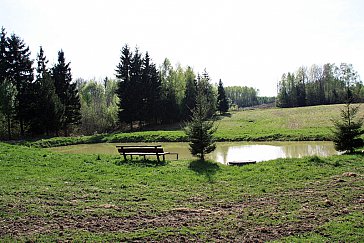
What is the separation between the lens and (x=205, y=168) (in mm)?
15445

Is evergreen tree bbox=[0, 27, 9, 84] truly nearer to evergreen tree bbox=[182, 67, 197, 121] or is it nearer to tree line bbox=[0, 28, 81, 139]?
tree line bbox=[0, 28, 81, 139]

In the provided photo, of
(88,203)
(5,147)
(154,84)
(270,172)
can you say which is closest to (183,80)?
(154,84)

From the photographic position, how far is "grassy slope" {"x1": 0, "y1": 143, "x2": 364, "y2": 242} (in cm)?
729

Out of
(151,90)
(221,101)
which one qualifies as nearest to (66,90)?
(151,90)

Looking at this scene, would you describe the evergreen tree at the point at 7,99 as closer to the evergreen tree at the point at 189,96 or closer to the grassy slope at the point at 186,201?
the grassy slope at the point at 186,201

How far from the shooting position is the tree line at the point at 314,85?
92.4 m

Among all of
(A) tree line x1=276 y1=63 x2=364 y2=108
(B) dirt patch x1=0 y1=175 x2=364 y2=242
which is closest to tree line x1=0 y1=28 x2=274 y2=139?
(B) dirt patch x1=0 y1=175 x2=364 y2=242

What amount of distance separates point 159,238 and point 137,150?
443 inches

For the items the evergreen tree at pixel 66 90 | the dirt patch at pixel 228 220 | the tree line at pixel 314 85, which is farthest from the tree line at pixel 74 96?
the tree line at pixel 314 85

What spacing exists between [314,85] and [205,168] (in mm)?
95953

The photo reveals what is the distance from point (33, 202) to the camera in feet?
31.8

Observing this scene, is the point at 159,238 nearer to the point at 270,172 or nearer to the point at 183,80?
the point at 270,172

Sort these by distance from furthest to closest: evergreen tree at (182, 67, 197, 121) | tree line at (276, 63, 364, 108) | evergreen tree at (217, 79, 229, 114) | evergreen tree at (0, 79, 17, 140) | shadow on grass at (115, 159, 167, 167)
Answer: tree line at (276, 63, 364, 108) → evergreen tree at (217, 79, 229, 114) → evergreen tree at (182, 67, 197, 121) → evergreen tree at (0, 79, 17, 140) → shadow on grass at (115, 159, 167, 167)

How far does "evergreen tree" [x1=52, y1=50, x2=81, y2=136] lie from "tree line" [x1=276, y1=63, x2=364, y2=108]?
71.0m
